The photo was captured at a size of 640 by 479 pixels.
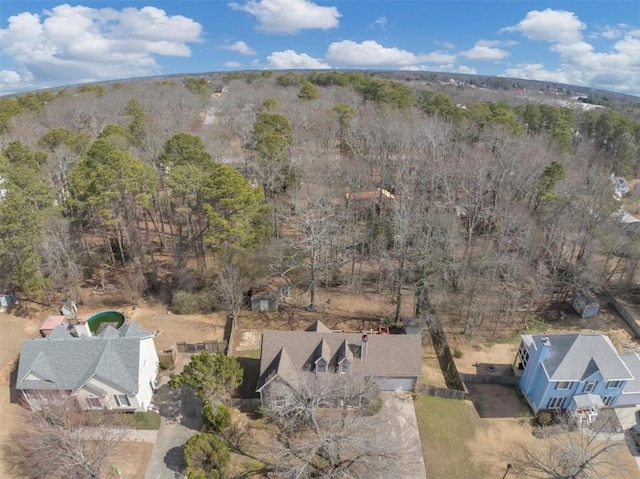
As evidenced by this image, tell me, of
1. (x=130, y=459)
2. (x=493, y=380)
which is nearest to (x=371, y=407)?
(x=493, y=380)

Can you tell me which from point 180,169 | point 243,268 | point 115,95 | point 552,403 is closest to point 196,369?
point 243,268

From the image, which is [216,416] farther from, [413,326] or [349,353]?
[413,326]

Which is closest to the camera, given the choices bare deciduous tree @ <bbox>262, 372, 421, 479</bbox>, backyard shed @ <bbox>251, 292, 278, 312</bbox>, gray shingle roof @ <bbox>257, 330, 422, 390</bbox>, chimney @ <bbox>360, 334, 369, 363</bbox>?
bare deciduous tree @ <bbox>262, 372, 421, 479</bbox>

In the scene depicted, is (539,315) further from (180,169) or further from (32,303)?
(32,303)

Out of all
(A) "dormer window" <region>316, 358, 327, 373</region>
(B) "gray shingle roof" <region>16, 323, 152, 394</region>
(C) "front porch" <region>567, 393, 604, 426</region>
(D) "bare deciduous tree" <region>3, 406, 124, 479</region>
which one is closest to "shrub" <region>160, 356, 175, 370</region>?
(B) "gray shingle roof" <region>16, 323, 152, 394</region>

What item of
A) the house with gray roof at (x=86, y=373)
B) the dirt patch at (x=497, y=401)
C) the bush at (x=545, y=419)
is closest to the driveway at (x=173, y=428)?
the house with gray roof at (x=86, y=373)

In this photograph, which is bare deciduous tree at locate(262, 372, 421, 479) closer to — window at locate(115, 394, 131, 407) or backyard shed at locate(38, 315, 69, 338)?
window at locate(115, 394, 131, 407)
